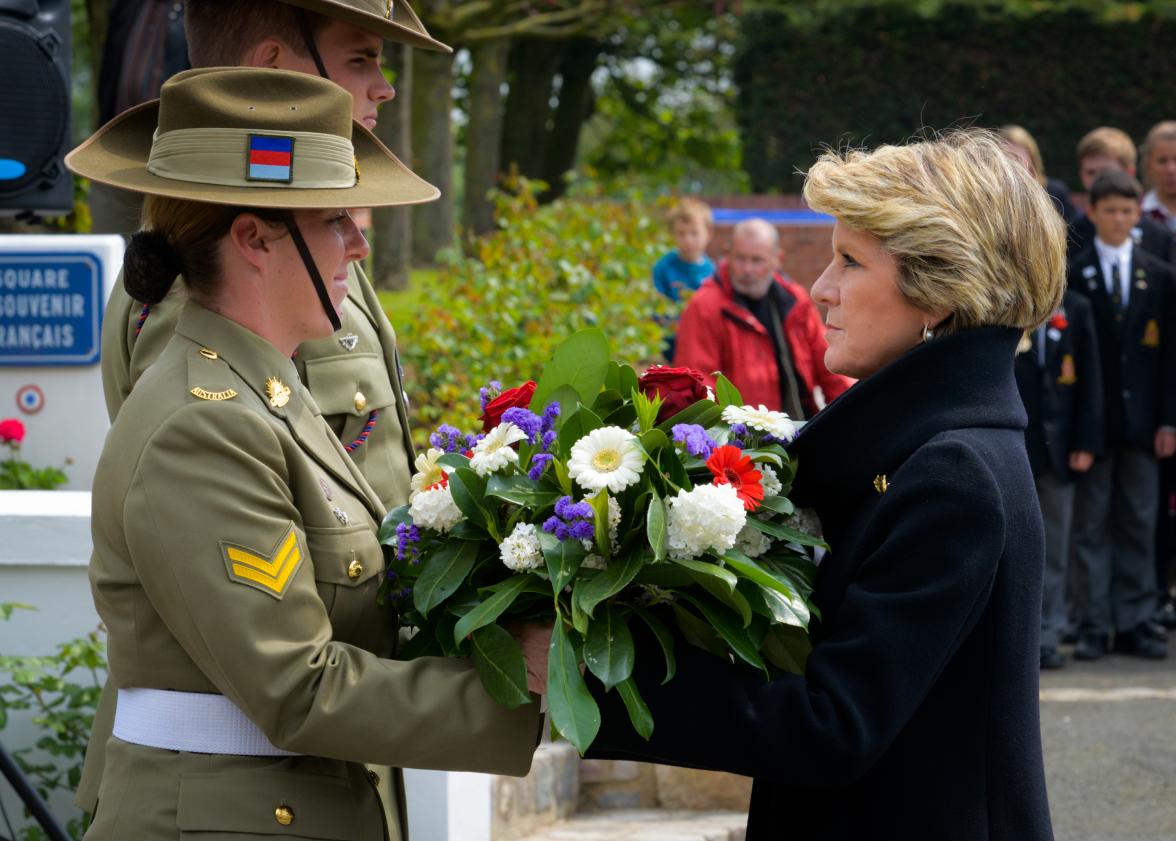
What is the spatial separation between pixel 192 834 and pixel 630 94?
2658 cm

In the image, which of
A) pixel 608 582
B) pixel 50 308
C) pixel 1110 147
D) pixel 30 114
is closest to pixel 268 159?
pixel 608 582

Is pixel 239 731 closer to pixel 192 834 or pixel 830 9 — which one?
pixel 192 834

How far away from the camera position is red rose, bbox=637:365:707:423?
2535mm

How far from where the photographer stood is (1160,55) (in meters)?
17.9

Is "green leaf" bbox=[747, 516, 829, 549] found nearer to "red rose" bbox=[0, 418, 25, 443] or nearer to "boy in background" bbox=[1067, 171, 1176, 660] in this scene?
"red rose" bbox=[0, 418, 25, 443]

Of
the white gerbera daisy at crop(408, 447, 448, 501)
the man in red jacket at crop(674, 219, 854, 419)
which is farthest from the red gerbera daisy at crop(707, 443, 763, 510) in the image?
the man in red jacket at crop(674, 219, 854, 419)

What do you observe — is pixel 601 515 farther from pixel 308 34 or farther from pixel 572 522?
pixel 308 34

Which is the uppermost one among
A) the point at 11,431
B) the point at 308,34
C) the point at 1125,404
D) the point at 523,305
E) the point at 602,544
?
the point at 308,34

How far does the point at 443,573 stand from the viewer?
2.35 metres

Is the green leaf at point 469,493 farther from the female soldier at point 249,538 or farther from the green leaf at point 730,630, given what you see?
the green leaf at point 730,630

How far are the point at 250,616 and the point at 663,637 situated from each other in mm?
620

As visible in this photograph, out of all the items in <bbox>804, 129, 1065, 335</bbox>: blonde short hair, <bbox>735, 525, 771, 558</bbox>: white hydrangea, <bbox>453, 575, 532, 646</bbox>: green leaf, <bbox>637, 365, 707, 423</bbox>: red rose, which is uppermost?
<bbox>804, 129, 1065, 335</bbox>: blonde short hair

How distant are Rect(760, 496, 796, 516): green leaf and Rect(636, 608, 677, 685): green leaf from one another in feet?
0.82

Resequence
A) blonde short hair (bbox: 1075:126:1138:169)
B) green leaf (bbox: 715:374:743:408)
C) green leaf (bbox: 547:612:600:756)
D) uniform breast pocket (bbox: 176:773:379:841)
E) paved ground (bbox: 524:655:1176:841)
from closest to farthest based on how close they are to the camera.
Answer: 1. green leaf (bbox: 547:612:600:756)
2. uniform breast pocket (bbox: 176:773:379:841)
3. green leaf (bbox: 715:374:743:408)
4. paved ground (bbox: 524:655:1176:841)
5. blonde short hair (bbox: 1075:126:1138:169)
